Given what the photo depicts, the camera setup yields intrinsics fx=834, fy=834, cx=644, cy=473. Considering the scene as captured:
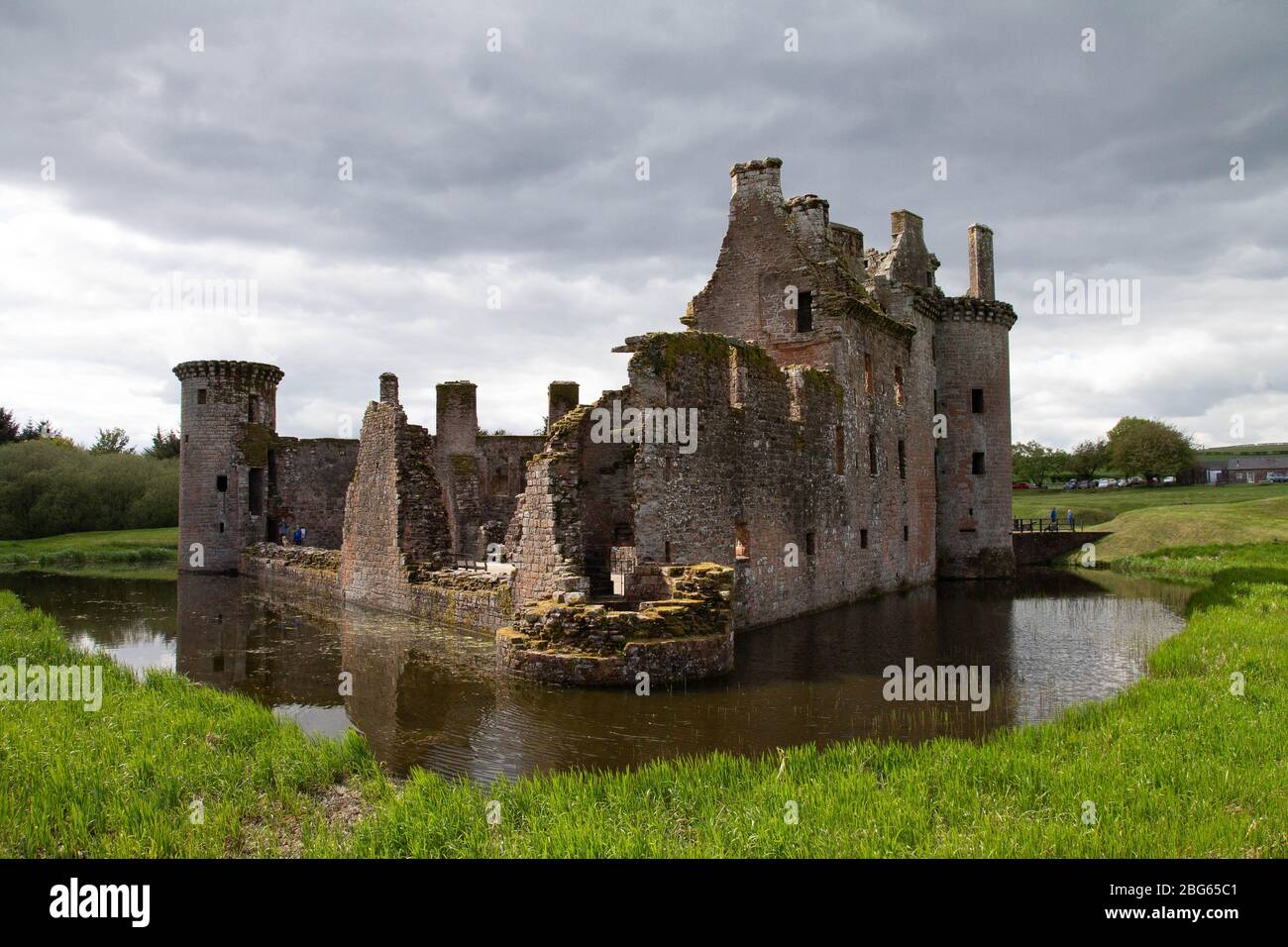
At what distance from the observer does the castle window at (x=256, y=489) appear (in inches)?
1339

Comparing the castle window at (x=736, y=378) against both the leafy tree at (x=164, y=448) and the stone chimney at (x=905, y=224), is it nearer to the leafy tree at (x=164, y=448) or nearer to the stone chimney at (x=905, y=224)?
the stone chimney at (x=905, y=224)

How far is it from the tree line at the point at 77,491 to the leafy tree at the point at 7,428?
7.29 m

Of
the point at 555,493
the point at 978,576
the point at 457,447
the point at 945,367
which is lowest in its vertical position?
the point at 978,576

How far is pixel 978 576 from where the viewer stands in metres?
29.8

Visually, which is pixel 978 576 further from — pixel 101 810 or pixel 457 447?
pixel 101 810

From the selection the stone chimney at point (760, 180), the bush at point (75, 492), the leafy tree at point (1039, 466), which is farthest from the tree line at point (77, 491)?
the leafy tree at point (1039, 466)

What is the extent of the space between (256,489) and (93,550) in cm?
1258

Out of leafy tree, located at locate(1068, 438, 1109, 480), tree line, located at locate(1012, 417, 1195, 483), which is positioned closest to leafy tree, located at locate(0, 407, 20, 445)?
tree line, located at locate(1012, 417, 1195, 483)

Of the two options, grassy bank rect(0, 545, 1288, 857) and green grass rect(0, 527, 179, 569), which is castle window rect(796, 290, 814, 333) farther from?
green grass rect(0, 527, 179, 569)

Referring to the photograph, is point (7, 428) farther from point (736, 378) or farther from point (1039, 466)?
point (1039, 466)

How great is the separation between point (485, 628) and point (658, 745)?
8330 millimetres

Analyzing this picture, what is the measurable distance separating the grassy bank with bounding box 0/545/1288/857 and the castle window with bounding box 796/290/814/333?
46.4ft
